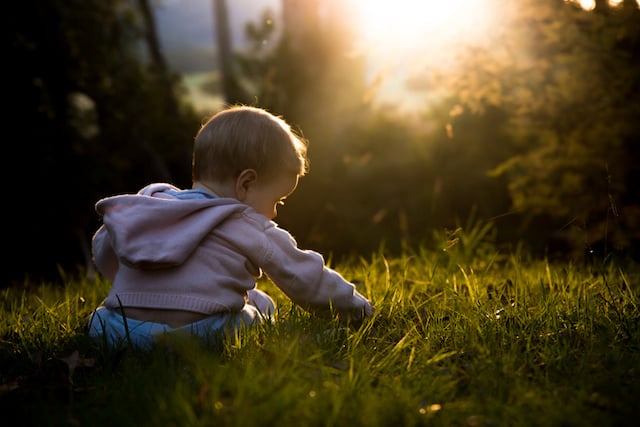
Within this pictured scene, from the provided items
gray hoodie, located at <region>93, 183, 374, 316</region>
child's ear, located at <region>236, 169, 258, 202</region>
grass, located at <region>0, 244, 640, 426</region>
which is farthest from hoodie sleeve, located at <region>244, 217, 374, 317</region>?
child's ear, located at <region>236, 169, 258, 202</region>

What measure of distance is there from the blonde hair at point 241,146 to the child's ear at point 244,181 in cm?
2

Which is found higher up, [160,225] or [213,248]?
[160,225]

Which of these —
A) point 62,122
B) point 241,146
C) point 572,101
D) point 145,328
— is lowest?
point 62,122

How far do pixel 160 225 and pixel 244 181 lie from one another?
0.45 meters

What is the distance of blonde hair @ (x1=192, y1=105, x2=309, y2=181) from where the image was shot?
295 cm

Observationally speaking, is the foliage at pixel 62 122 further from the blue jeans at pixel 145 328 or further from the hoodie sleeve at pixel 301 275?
the hoodie sleeve at pixel 301 275

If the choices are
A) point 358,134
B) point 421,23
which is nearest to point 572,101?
point 421,23

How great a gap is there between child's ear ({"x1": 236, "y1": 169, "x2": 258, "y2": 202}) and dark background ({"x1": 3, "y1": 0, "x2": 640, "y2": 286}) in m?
1.66

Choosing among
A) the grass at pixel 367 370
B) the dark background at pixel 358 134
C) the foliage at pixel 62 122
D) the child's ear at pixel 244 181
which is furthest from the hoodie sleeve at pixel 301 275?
the foliage at pixel 62 122

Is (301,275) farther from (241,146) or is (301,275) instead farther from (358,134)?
(358,134)

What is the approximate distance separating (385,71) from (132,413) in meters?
4.46

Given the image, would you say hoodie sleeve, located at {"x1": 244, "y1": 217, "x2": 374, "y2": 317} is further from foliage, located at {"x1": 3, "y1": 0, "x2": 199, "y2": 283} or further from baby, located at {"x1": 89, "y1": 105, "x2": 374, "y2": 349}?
foliage, located at {"x1": 3, "y1": 0, "x2": 199, "y2": 283}

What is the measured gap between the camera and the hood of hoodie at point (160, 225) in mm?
2723

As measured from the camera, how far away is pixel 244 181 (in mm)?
3012
